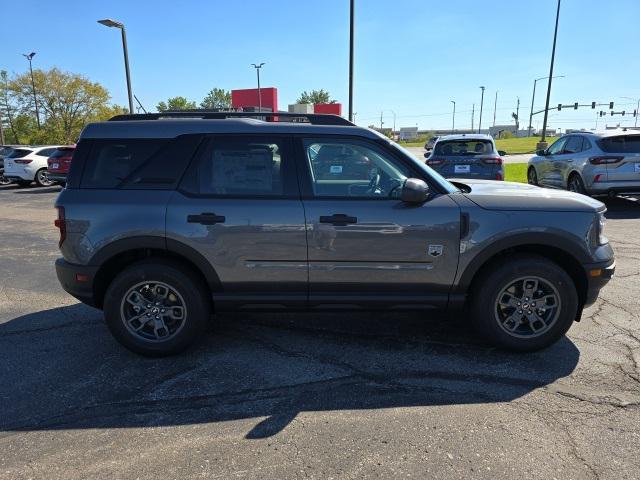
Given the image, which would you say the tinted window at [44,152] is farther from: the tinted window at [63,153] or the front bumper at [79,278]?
the front bumper at [79,278]

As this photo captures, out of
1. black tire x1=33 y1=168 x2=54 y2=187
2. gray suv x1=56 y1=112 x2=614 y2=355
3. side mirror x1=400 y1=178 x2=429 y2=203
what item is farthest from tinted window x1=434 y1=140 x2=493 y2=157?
black tire x1=33 y1=168 x2=54 y2=187

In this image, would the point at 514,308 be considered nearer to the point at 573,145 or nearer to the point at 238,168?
the point at 238,168

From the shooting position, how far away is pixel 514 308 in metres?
3.91

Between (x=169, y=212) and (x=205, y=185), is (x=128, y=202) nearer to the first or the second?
(x=169, y=212)

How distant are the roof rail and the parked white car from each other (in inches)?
659

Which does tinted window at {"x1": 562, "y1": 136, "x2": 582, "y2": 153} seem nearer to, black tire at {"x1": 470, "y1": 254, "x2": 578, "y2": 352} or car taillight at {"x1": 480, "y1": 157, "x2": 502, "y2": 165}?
car taillight at {"x1": 480, "y1": 157, "x2": 502, "y2": 165}

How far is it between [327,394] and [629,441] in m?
1.79

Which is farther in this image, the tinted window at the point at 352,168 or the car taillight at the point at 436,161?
the car taillight at the point at 436,161

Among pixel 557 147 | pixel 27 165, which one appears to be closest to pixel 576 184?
pixel 557 147

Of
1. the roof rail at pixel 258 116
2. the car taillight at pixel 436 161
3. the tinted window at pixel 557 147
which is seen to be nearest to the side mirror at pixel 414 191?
the roof rail at pixel 258 116

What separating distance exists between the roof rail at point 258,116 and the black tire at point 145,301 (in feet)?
4.07

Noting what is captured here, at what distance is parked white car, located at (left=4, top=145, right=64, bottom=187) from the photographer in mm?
18641

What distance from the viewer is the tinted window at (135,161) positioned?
3.85m

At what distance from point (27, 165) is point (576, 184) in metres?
18.3
